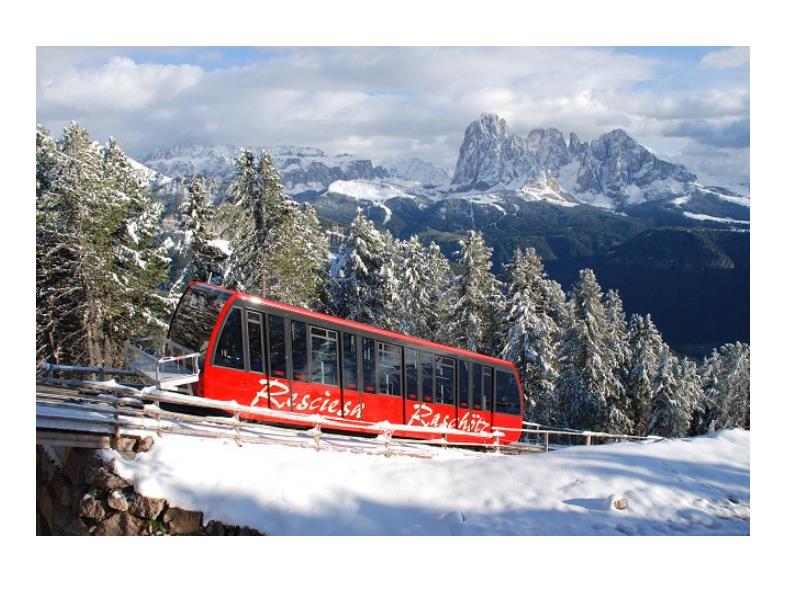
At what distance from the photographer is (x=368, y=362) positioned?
15.9m

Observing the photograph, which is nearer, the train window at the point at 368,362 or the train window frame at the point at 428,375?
the train window at the point at 368,362

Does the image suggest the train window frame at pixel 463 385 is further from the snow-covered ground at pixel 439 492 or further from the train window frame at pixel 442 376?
the snow-covered ground at pixel 439 492

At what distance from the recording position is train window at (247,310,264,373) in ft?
44.4

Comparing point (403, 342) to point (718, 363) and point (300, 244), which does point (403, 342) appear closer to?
point (300, 244)

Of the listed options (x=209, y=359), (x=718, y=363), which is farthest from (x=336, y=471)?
(x=718, y=363)

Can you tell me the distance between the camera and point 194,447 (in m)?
11.4

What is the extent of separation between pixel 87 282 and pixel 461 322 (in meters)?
19.5

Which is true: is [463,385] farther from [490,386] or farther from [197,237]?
[197,237]

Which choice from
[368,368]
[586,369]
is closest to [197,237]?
[368,368]

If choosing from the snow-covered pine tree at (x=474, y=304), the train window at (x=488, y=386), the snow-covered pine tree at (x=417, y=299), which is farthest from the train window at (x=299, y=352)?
the snow-covered pine tree at (x=417, y=299)

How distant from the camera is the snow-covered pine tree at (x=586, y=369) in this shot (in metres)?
34.4

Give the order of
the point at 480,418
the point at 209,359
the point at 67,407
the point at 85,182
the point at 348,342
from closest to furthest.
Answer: the point at 67,407, the point at 209,359, the point at 348,342, the point at 480,418, the point at 85,182

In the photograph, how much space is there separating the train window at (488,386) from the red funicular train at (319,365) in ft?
1.59

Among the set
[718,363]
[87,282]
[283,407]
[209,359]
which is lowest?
[718,363]
